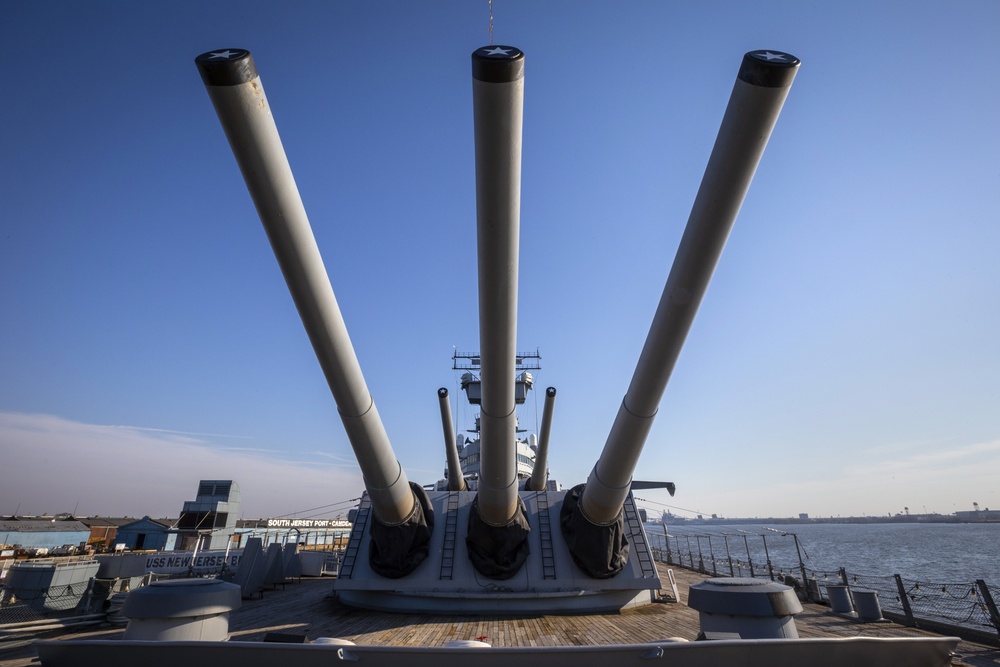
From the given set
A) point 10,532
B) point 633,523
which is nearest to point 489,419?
point 633,523

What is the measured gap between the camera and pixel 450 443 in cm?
808

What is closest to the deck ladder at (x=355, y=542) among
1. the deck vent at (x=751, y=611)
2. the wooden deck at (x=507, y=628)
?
the wooden deck at (x=507, y=628)

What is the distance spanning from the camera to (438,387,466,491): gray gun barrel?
7497mm

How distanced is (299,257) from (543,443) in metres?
6.10

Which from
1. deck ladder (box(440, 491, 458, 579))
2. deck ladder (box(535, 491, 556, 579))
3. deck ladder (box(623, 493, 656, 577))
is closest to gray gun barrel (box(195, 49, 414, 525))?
deck ladder (box(440, 491, 458, 579))

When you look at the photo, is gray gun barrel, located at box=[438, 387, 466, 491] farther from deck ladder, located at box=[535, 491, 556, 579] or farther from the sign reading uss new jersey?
the sign reading uss new jersey

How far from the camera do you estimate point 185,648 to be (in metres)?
2.60

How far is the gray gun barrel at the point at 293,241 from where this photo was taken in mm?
2779

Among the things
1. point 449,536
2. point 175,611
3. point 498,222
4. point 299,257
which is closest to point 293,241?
point 299,257

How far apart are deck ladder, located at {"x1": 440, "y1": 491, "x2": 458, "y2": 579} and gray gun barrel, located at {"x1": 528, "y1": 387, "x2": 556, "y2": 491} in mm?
1715

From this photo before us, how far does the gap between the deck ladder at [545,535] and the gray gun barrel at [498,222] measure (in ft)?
8.81

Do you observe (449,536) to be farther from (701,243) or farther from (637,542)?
(701,243)

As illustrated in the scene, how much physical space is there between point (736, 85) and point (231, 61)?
9.20 feet

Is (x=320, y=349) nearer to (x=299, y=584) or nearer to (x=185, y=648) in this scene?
(x=185, y=648)
